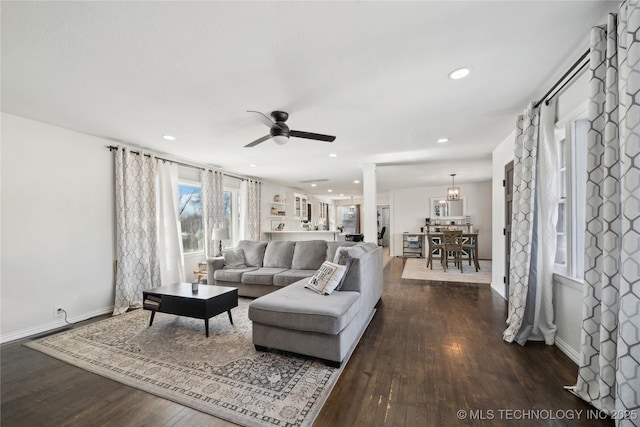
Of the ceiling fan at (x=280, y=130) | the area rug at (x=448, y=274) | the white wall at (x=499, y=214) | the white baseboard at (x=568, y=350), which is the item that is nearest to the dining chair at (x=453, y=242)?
the area rug at (x=448, y=274)

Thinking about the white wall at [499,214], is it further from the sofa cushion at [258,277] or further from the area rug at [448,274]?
the sofa cushion at [258,277]

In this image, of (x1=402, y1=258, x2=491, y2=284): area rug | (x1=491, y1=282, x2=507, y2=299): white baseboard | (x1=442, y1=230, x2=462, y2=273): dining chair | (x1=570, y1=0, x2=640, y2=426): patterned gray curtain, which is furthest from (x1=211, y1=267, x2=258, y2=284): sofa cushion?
(x1=442, y1=230, x2=462, y2=273): dining chair

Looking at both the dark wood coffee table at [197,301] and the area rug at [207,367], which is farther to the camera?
the dark wood coffee table at [197,301]

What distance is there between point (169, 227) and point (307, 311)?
359 centimetres

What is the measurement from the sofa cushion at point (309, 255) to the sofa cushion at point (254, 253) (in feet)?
2.19

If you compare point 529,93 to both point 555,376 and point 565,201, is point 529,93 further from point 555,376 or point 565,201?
point 555,376

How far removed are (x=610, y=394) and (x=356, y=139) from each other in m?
3.37

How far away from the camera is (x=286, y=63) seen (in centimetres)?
197

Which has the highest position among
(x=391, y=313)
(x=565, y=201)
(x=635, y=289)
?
(x=565, y=201)

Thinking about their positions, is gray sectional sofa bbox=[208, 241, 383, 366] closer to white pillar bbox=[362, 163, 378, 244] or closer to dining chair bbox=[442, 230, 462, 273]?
white pillar bbox=[362, 163, 378, 244]

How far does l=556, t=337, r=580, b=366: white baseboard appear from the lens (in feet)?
7.13

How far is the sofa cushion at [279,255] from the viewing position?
176 inches

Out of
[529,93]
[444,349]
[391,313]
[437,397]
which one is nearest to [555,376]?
[444,349]

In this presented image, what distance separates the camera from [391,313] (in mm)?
3438
